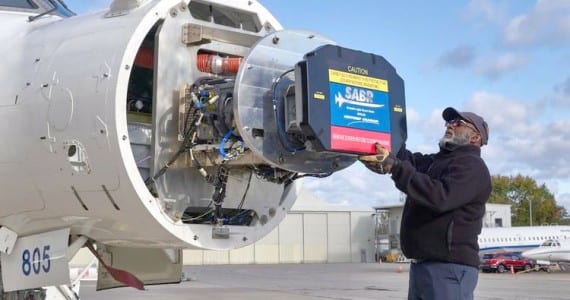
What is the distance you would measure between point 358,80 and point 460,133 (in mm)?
812

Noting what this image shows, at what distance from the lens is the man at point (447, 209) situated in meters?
4.43

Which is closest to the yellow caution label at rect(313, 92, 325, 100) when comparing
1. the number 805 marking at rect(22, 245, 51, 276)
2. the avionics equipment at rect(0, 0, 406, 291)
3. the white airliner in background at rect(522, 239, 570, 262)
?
the avionics equipment at rect(0, 0, 406, 291)

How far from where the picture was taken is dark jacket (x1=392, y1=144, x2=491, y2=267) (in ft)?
14.5

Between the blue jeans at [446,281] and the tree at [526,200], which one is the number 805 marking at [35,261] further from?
the tree at [526,200]

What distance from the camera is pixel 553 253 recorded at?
42.0 metres

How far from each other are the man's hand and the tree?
8743cm

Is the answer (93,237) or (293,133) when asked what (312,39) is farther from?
(93,237)

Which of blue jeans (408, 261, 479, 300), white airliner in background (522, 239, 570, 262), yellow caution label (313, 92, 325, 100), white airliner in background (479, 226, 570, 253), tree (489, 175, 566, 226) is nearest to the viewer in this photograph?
yellow caution label (313, 92, 325, 100)

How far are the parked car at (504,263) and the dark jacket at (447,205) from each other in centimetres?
3896

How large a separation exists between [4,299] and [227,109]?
2.74 meters

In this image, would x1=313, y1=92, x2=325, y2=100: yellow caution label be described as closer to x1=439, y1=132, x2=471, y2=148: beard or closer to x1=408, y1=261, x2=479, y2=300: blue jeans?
x1=439, y1=132, x2=471, y2=148: beard

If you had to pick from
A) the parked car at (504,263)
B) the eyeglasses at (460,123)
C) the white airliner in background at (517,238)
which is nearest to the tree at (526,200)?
the white airliner in background at (517,238)

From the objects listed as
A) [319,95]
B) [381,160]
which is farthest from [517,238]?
[319,95]

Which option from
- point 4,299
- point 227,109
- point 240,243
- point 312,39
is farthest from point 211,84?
point 4,299
